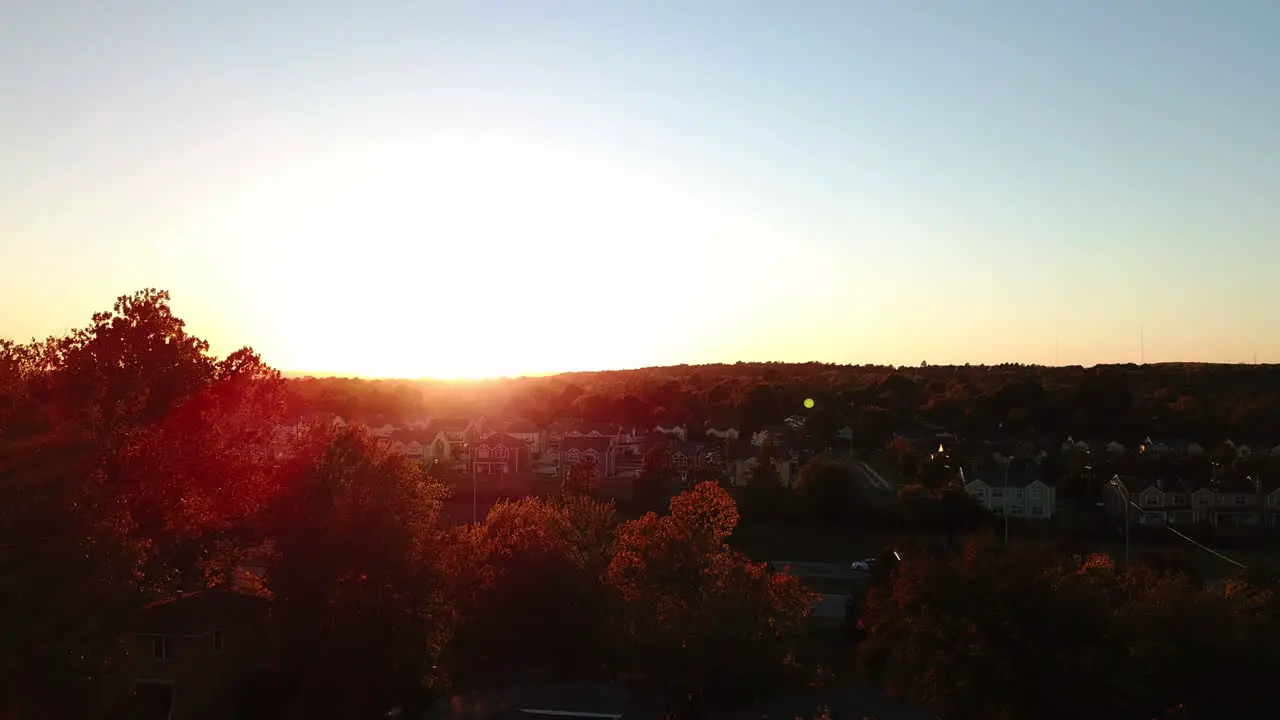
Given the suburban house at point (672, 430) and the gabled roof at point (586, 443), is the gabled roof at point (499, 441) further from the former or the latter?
the suburban house at point (672, 430)

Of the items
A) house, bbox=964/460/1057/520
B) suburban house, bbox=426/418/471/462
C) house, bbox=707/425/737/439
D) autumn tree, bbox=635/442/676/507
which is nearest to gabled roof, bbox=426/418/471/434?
suburban house, bbox=426/418/471/462

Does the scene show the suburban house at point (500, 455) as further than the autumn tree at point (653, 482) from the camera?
Yes

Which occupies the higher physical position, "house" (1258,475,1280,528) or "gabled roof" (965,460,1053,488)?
"gabled roof" (965,460,1053,488)

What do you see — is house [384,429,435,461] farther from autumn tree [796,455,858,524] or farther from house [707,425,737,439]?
autumn tree [796,455,858,524]

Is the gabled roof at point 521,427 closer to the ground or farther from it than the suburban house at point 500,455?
farther from it

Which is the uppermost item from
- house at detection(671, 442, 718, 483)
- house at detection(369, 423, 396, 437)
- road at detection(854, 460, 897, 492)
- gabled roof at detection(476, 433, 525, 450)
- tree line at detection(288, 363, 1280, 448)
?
tree line at detection(288, 363, 1280, 448)

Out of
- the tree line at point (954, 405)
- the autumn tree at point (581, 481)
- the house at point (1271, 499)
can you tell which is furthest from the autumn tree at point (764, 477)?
the house at point (1271, 499)
